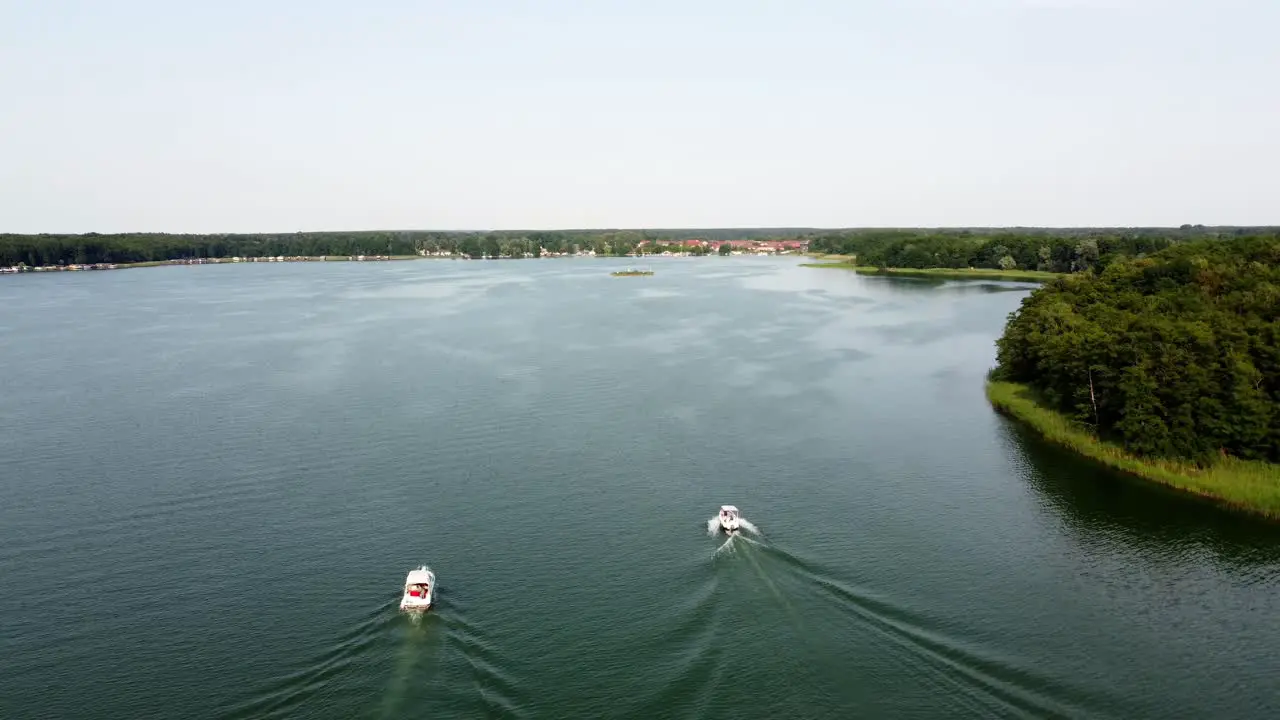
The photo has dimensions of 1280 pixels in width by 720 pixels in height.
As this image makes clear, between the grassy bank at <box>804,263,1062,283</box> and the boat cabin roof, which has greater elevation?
the grassy bank at <box>804,263,1062,283</box>

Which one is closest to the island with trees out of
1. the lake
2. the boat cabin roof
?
the lake

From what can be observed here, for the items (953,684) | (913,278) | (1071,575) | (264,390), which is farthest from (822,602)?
(913,278)

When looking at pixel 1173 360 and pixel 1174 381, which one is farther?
pixel 1173 360

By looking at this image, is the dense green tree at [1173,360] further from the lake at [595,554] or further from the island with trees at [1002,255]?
the island with trees at [1002,255]

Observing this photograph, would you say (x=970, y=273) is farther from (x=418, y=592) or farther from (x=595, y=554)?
(x=418, y=592)

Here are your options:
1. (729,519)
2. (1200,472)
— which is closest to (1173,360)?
(1200,472)

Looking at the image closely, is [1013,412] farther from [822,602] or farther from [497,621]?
[497,621]

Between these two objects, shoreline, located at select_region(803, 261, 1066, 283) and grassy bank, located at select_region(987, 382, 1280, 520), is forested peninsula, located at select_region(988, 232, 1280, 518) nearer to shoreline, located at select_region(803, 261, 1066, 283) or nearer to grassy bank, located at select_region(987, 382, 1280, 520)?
grassy bank, located at select_region(987, 382, 1280, 520)

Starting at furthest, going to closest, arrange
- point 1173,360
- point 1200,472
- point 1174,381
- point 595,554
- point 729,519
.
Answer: point 1173,360
point 1174,381
point 1200,472
point 729,519
point 595,554
